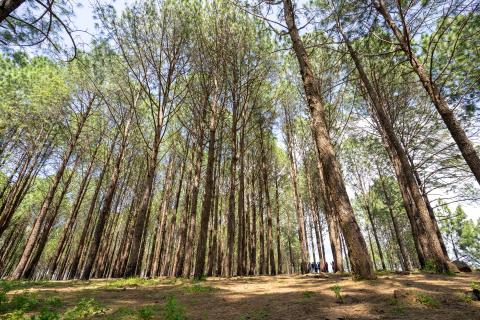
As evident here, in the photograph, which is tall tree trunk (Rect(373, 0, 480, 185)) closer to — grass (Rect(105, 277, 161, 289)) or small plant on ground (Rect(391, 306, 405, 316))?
small plant on ground (Rect(391, 306, 405, 316))

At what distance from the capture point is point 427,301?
11.9ft

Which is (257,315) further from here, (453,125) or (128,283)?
(453,125)

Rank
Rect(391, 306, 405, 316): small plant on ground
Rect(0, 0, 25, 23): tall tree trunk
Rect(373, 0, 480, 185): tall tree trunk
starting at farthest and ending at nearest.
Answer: Rect(373, 0, 480, 185): tall tree trunk
Rect(0, 0, 25, 23): tall tree trunk
Rect(391, 306, 405, 316): small plant on ground

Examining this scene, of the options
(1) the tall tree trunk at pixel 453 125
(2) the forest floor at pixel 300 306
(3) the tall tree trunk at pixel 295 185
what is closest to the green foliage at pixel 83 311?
(2) the forest floor at pixel 300 306

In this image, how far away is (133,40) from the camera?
472 inches

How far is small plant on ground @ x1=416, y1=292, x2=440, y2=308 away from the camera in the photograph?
3.53 meters

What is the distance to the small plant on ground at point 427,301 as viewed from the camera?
3.53 m

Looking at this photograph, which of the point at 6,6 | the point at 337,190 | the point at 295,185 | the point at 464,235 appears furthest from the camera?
the point at 464,235

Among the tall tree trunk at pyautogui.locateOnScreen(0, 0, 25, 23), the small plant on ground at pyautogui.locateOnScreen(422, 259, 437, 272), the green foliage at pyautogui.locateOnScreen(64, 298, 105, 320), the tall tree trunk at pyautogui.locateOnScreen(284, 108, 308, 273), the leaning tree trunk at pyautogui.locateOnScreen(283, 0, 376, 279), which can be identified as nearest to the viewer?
the tall tree trunk at pyautogui.locateOnScreen(0, 0, 25, 23)

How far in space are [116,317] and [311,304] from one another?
10.2 ft

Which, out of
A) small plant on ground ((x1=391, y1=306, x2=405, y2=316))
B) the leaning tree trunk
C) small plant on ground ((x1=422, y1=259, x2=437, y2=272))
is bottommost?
small plant on ground ((x1=391, y1=306, x2=405, y2=316))

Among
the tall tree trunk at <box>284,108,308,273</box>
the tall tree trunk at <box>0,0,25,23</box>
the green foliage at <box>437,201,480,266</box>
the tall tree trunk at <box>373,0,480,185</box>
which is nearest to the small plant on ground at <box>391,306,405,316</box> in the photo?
the tall tree trunk at <box>373,0,480,185</box>

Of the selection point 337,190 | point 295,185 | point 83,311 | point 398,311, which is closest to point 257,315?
point 398,311

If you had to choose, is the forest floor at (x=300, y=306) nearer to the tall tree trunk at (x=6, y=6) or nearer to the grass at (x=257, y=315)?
the grass at (x=257, y=315)
